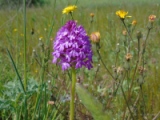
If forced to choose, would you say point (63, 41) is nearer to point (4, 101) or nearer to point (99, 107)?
point (99, 107)

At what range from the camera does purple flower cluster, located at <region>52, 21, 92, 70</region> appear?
842mm

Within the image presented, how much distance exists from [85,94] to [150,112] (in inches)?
31.5

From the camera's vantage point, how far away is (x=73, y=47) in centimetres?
84

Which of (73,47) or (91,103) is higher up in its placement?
(73,47)

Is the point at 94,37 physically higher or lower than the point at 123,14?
lower

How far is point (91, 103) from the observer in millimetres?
781

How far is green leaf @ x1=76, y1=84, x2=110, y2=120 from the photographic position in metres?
0.78

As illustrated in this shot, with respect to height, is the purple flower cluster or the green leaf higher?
the purple flower cluster

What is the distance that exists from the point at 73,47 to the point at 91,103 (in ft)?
0.51

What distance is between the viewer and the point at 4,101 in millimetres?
1181

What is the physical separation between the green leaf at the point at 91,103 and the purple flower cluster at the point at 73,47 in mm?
78

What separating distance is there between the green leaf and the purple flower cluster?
8 cm

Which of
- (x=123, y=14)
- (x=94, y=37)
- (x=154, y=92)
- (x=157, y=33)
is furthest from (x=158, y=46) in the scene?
(x=94, y=37)

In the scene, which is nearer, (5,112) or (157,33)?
(5,112)
